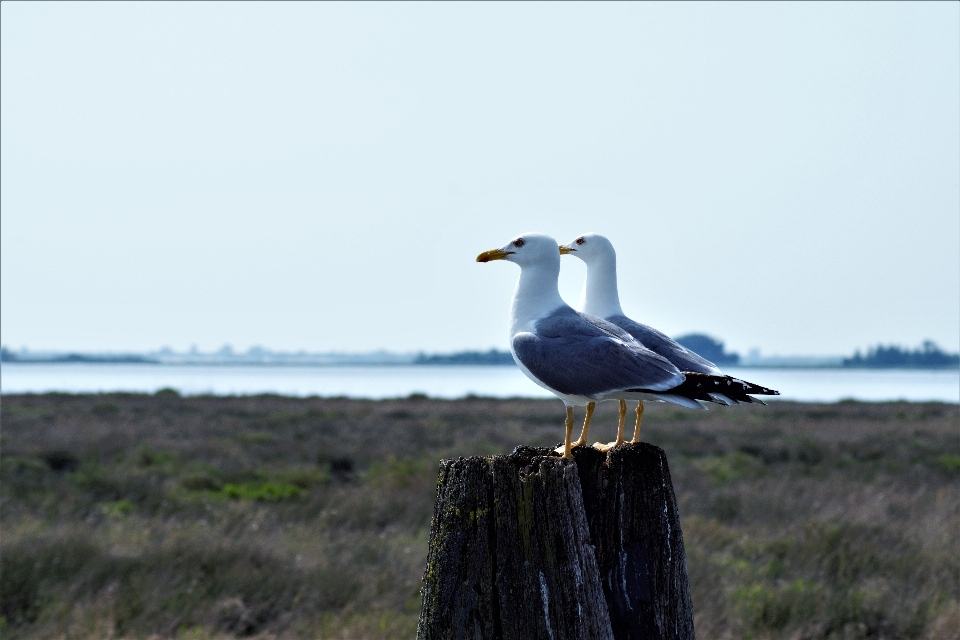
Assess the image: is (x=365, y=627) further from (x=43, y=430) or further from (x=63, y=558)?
(x=43, y=430)

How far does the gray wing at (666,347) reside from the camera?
131 inches

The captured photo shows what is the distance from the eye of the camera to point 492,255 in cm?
333

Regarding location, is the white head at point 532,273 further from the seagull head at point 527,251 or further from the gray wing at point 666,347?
the gray wing at point 666,347

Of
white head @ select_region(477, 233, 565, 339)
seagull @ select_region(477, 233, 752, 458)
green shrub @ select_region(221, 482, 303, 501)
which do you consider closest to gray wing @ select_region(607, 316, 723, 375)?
seagull @ select_region(477, 233, 752, 458)

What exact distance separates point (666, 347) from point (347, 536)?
26.2ft

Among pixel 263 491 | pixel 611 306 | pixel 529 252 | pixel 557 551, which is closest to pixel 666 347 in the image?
pixel 611 306

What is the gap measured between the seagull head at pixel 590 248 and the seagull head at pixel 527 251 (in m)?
0.42

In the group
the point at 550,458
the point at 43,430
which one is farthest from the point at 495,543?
the point at 43,430

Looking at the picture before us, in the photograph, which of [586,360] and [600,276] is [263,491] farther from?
[586,360]

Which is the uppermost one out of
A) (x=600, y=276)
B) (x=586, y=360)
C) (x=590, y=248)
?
(x=590, y=248)

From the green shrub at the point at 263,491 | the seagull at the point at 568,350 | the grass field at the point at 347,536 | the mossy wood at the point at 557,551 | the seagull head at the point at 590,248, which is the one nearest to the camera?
the mossy wood at the point at 557,551

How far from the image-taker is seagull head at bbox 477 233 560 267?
10.8 ft

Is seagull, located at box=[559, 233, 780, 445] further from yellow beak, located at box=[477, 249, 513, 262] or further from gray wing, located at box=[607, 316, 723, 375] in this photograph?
yellow beak, located at box=[477, 249, 513, 262]

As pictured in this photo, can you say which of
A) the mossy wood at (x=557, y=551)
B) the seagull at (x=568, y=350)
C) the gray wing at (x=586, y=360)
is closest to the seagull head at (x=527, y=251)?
the seagull at (x=568, y=350)
